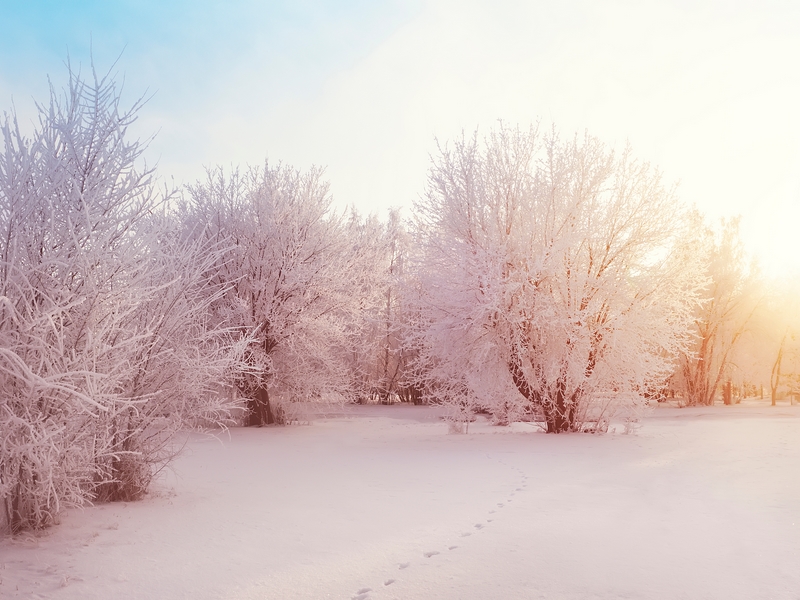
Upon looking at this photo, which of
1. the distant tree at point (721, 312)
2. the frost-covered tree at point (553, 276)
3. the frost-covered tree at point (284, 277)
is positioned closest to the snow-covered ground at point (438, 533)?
the frost-covered tree at point (553, 276)

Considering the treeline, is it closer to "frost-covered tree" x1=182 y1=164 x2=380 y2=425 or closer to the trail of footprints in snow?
"frost-covered tree" x1=182 y1=164 x2=380 y2=425

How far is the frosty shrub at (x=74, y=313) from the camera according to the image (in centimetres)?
479

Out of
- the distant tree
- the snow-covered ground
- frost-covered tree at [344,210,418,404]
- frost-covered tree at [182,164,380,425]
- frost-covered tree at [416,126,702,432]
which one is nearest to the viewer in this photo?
the snow-covered ground

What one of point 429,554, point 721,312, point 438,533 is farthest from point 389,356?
point 429,554

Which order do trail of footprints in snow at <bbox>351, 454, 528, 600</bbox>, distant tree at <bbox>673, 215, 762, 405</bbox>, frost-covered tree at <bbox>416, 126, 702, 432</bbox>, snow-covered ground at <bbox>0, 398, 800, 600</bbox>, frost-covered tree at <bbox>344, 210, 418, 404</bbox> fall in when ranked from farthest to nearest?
frost-covered tree at <bbox>344, 210, 418, 404</bbox> < distant tree at <bbox>673, 215, 762, 405</bbox> < frost-covered tree at <bbox>416, 126, 702, 432</bbox> < snow-covered ground at <bbox>0, 398, 800, 600</bbox> < trail of footprints in snow at <bbox>351, 454, 528, 600</bbox>

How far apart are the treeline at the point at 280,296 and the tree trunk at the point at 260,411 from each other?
0.04 m

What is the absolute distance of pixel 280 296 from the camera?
55.9 feet

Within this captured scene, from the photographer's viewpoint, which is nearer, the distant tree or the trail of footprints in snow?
the trail of footprints in snow

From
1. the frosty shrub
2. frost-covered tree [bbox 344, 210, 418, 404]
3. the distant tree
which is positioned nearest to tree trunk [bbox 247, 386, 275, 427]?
frost-covered tree [bbox 344, 210, 418, 404]

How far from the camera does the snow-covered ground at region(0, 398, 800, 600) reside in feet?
15.0

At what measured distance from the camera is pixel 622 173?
570 inches

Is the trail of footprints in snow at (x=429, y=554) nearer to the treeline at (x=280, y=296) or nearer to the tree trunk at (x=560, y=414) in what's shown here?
the treeline at (x=280, y=296)

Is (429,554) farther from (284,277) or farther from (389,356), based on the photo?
(389,356)

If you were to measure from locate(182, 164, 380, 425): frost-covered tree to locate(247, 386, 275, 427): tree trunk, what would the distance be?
3 centimetres
